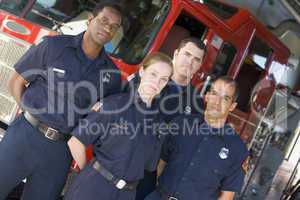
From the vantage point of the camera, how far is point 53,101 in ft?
11.0

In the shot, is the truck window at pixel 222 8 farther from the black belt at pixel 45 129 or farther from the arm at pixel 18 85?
the black belt at pixel 45 129

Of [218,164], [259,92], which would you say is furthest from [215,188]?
[259,92]

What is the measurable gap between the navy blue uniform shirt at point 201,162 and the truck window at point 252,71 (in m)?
3.85

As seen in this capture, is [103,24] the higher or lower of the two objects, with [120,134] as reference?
higher

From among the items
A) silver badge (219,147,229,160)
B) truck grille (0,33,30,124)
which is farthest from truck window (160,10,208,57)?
silver badge (219,147,229,160)

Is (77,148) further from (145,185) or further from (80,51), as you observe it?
(145,185)

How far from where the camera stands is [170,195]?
3535 millimetres

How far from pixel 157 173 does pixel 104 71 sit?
927 millimetres

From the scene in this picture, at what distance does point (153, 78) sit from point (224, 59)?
3.45 metres

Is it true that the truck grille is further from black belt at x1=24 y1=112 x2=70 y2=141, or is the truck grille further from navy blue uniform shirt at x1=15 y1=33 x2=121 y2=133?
black belt at x1=24 y1=112 x2=70 y2=141

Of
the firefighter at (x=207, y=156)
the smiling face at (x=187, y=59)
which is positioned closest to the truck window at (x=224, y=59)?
the smiling face at (x=187, y=59)

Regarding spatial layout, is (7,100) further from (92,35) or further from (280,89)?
(280,89)

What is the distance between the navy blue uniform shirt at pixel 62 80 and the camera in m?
3.35

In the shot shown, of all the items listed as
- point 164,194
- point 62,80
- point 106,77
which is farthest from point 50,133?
point 164,194
